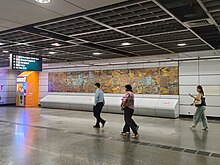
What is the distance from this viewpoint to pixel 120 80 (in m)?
12.7

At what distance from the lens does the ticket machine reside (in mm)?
15656

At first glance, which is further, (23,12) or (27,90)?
(27,90)

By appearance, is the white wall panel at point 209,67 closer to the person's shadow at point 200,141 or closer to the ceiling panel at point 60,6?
the person's shadow at point 200,141

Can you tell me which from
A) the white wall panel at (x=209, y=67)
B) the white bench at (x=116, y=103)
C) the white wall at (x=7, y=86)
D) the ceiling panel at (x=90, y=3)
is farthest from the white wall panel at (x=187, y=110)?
the white wall at (x=7, y=86)

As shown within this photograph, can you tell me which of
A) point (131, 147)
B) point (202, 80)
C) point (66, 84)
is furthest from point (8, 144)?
point (66, 84)

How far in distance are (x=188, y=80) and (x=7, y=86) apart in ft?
44.3

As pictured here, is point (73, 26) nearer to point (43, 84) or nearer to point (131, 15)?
point (131, 15)

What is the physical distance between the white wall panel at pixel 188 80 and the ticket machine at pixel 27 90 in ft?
34.1

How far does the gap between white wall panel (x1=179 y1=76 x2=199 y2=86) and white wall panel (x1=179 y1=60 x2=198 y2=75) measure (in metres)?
0.20

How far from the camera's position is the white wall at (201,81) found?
389 inches

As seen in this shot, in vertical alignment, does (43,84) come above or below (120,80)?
below

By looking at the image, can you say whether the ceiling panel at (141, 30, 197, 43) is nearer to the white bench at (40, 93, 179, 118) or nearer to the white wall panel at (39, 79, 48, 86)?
the white bench at (40, 93, 179, 118)

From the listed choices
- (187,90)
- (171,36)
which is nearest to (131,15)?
(171,36)

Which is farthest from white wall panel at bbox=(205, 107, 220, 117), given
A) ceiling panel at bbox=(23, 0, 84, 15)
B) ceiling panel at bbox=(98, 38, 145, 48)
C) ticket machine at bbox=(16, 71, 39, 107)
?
ticket machine at bbox=(16, 71, 39, 107)
